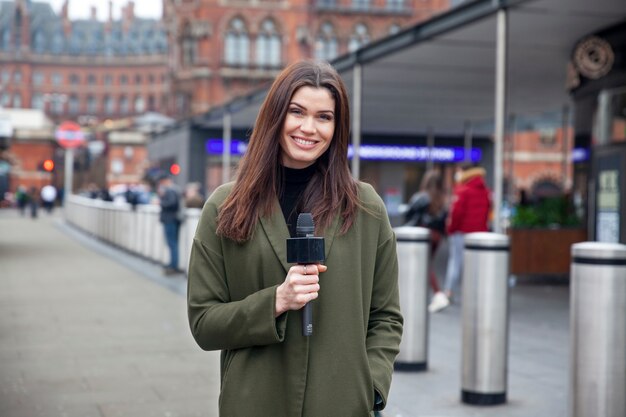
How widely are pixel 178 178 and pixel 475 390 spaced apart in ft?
103

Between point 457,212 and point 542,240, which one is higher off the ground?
point 457,212

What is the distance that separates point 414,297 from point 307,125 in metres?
5.10

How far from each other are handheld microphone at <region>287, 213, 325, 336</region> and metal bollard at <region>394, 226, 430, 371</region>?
5.08 m

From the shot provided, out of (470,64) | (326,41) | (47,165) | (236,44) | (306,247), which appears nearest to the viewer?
(306,247)

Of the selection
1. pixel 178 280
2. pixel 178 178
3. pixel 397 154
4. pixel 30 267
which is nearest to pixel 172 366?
pixel 178 280

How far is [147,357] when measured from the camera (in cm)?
775

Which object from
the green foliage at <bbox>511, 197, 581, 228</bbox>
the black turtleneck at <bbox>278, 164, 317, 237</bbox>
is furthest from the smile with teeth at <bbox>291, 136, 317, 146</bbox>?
the green foliage at <bbox>511, 197, 581, 228</bbox>

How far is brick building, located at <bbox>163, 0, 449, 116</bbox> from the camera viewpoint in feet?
203

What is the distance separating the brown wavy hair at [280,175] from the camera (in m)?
2.51

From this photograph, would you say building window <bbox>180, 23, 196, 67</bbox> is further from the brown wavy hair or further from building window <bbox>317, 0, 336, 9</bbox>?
the brown wavy hair

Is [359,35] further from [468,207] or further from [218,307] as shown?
[218,307]

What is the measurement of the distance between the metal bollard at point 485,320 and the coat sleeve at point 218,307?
403cm

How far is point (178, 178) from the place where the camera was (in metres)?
36.7

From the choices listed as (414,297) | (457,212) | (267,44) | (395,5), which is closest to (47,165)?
(267,44)
